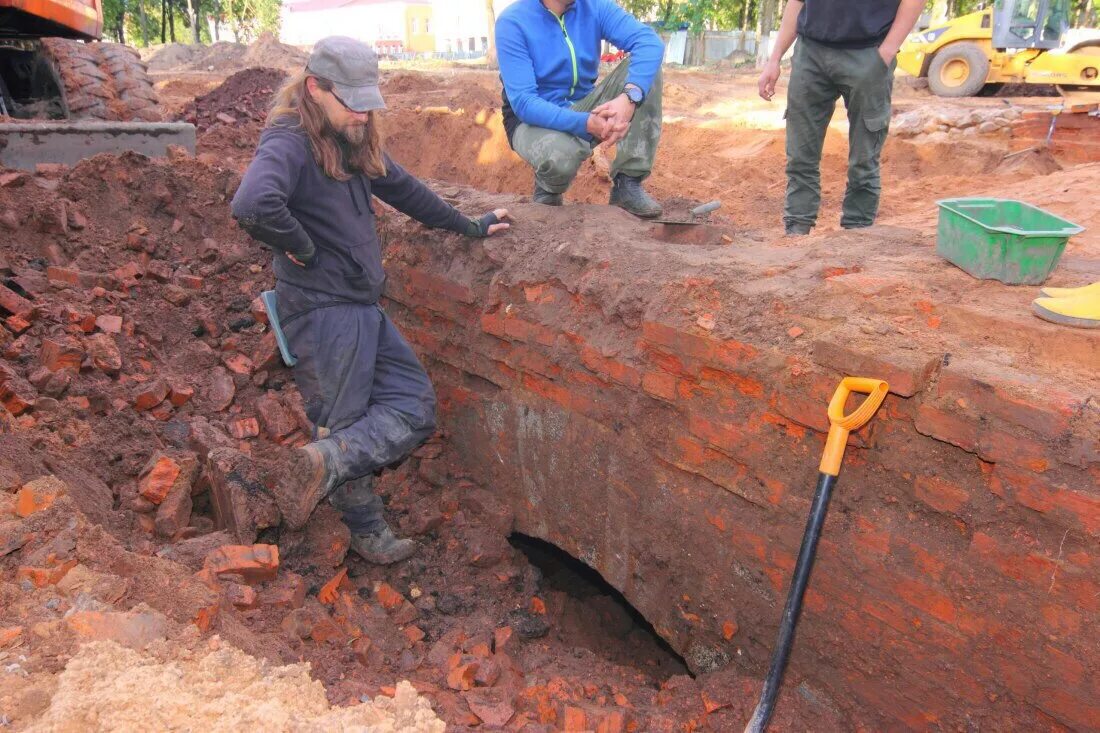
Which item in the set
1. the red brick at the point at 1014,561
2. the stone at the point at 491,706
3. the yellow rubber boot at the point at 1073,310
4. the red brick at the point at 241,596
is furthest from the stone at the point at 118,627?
the yellow rubber boot at the point at 1073,310

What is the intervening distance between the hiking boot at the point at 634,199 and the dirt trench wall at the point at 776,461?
428 millimetres

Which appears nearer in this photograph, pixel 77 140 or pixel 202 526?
pixel 202 526

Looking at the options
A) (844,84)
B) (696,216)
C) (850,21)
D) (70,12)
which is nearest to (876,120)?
(844,84)

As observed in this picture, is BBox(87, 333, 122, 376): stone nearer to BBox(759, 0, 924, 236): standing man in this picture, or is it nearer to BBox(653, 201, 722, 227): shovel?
BBox(653, 201, 722, 227): shovel

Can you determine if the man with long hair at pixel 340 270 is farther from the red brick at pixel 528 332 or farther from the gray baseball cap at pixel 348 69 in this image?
the red brick at pixel 528 332

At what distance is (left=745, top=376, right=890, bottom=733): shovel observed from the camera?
89.3 inches

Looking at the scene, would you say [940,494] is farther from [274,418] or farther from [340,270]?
[274,418]

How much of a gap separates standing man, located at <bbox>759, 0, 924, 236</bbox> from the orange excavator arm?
557 cm

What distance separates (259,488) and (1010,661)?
9.17 ft

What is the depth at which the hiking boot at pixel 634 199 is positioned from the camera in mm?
4395

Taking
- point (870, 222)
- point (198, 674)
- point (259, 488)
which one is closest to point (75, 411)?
Answer: point (259, 488)

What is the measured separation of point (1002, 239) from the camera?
271 cm

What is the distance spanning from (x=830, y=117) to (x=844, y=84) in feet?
0.75

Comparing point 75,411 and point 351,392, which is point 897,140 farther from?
point 75,411
